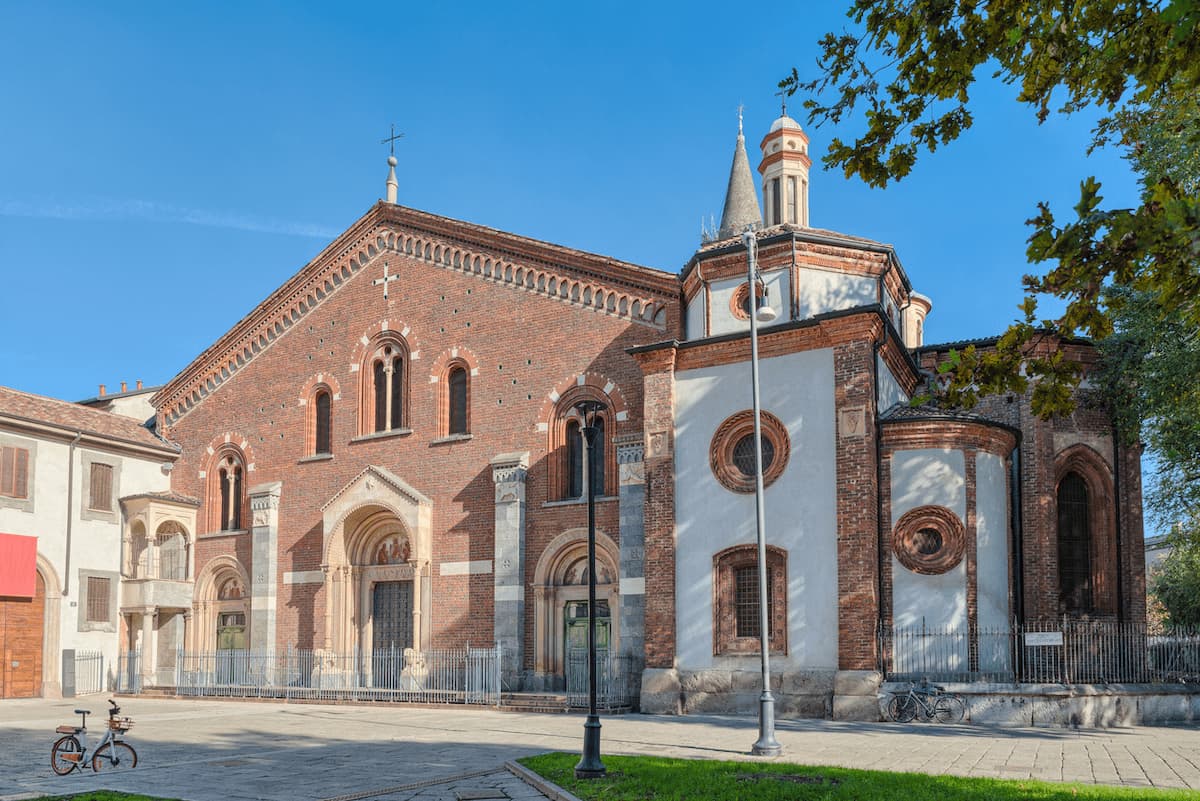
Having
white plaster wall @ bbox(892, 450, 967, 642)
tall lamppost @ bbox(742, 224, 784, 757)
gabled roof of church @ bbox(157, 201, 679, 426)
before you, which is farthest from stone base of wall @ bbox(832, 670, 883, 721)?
gabled roof of church @ bbox(157, 201, 679, 426)

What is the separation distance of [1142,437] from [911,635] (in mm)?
9585

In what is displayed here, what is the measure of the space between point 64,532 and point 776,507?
20731 mm

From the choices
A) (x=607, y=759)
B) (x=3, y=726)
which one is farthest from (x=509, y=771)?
(x=3, y=726)

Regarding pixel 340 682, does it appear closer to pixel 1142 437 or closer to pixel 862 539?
pixel 862 539

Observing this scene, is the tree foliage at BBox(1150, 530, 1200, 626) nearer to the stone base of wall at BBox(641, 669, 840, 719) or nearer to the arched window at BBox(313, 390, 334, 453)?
the stone base of wall at BBox(641, 669, 840, 719)

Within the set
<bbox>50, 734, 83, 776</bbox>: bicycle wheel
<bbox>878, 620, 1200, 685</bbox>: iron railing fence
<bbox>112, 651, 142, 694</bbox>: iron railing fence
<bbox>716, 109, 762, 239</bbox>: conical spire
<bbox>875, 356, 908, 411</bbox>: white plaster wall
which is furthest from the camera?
<bbox>716, 109, 762, 239</bbox>: conical spire

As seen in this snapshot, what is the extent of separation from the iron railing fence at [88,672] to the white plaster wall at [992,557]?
80.1 ft

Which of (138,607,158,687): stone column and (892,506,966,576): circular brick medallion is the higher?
(892,506,966,576): circular brick medallion

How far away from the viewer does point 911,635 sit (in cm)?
2167

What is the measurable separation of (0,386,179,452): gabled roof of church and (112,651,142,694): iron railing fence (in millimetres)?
6414

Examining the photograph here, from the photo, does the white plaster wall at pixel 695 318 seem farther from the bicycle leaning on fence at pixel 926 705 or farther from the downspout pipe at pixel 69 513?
the downspout pipe at pixel 69 513

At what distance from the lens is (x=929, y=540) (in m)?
22.4

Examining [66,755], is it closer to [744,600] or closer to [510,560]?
[744,600]

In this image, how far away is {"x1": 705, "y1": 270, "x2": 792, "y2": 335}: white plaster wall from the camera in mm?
25281
